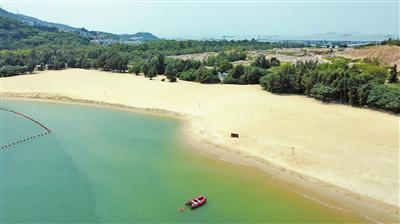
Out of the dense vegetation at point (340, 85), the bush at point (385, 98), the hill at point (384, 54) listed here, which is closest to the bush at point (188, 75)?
the dense vegetation at point (340, 85)

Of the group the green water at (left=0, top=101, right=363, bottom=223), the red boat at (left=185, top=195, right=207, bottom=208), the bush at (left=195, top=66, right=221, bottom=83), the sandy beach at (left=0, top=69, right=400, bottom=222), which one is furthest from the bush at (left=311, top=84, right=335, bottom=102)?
the red boat at (left=185, top=195, right=207, bottom=208)

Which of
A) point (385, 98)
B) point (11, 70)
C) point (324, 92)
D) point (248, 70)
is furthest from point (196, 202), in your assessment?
point (11, 70)

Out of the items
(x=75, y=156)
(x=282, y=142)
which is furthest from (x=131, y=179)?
(x=282, y=142)

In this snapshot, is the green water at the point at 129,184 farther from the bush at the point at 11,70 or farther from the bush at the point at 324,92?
the bush at the point at 11,70

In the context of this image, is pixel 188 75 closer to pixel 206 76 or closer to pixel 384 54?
pixel 206 76

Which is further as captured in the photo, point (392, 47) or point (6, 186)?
point (392, 47)

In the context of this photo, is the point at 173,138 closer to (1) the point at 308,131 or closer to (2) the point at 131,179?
(2) the point at 131,179
